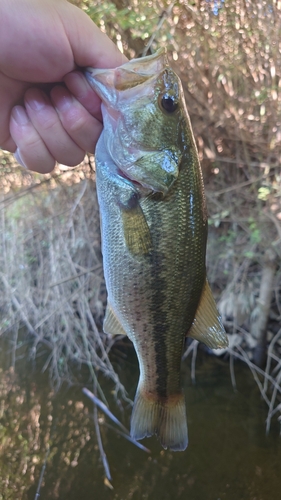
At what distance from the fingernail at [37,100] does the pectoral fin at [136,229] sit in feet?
1.95

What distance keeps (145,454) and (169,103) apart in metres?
3.35

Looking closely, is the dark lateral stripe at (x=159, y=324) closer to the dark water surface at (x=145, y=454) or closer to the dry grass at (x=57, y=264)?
the dark water surface at (x=145, y=454)

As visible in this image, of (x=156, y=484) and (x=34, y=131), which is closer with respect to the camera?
(x=34, y=131)

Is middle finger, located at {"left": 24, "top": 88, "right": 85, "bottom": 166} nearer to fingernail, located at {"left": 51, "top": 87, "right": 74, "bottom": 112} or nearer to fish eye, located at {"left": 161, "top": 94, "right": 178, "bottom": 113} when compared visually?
fingernail, located at {"left": 51, "top": 87, "right": 74, "bottom": 112}

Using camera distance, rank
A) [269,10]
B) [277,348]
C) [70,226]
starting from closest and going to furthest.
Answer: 1. [269,10]
2. [70,226]
3. [277,348]

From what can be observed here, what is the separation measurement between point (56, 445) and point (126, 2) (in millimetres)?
4518

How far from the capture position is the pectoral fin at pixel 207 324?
3.95 ft

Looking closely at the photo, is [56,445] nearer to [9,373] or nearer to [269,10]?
[9,373]

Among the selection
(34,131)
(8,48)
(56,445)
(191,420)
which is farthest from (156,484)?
(8,48)

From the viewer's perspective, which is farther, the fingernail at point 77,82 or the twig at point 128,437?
the twig at point 128,437

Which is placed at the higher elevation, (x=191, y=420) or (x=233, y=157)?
(x=233, y=157)

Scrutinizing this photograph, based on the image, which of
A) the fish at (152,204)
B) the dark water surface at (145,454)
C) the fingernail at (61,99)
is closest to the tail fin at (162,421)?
the fish at (152,204)

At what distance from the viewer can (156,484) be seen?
3012 mm

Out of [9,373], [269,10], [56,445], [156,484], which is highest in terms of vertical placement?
[269,10]
